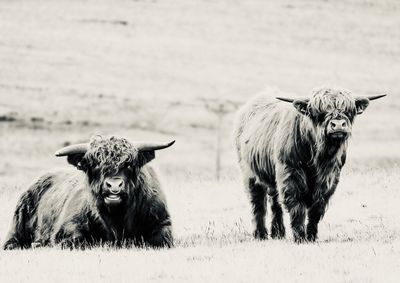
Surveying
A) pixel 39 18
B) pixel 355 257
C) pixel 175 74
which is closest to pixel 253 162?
pixel 355 257

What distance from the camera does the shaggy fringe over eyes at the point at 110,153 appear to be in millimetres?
8453

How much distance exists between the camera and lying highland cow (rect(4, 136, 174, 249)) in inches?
334

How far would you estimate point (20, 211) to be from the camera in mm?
10422

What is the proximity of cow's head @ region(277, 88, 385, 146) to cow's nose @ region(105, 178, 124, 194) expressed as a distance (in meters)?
2.14

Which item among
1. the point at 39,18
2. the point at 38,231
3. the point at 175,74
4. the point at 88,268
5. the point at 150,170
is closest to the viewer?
the point at 88,268

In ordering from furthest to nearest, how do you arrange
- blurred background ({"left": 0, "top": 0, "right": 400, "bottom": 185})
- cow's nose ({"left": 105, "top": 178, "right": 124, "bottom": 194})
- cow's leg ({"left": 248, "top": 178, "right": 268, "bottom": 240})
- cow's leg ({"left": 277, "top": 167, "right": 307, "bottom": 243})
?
blurred background ({"left": 0, "top": 0, "right": 400, "bottom": 185})
cow's leg ({"left": 248, "top": 178, "right": 268, "bottom": 240})
cow's leg ({"left": 277, "top": 167, "right": 307, "bottom": 243})
cow's nose ({"left": 105, "top": 178, "right": 124, "bottom": 194})

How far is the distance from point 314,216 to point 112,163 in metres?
2.47

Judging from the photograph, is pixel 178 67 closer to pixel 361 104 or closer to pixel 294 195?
pixel 294 195

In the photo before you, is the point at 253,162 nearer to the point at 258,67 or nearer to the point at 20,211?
the point at 20,211

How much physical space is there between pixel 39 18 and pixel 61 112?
9298 millimetres

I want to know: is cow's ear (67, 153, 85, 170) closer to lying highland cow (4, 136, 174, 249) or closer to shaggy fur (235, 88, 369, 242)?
lying highland cow (4, 136, 174, 249)

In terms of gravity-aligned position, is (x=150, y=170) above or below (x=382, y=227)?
above

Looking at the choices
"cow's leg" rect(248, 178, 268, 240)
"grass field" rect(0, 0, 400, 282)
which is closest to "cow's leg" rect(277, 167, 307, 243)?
"cow's leg" rect(248, 178, 268, 240)

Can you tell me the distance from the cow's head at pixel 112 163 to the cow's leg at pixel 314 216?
6.40 ft
